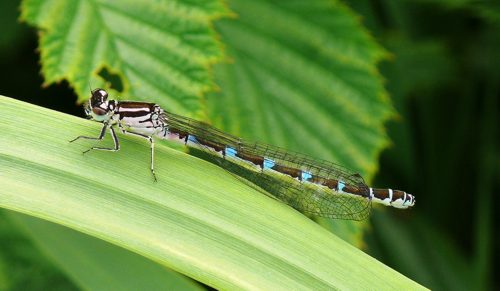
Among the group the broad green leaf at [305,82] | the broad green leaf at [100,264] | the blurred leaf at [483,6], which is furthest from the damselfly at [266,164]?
the blurred leaf at [483,6]

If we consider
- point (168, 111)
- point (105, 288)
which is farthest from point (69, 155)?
point (168, 111)

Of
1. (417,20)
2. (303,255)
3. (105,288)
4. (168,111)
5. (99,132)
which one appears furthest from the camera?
(417,20)

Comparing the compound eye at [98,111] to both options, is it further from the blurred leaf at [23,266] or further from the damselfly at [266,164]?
the blurred leaf at [23,266]

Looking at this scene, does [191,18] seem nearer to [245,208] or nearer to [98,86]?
[98,86]

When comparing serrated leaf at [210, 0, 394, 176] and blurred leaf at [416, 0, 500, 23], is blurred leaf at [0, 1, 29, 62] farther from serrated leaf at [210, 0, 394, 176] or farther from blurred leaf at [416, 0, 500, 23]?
blurred leaf at [416, 0, 500, 23]

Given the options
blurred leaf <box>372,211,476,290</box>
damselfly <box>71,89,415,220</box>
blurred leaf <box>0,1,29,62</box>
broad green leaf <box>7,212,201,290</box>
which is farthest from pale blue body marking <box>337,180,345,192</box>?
blurred leaf <box>0,1,29,62</box>

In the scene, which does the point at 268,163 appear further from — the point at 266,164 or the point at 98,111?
the point at 98,111

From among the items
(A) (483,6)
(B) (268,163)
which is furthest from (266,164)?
(A) (483,6)

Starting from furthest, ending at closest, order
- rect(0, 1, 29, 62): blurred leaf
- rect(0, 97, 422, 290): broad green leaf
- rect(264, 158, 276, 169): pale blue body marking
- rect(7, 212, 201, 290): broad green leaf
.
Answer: rect(0, 1, 29, 62): blurred leaf < rect(264, 158, 276, 169): pale blue body marking < rect(7, 212, 201, 290): broad green leaf < rect(0, 97, 422, 290): broad green leaf
